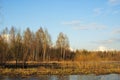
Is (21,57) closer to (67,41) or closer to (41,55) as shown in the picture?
(41,55)

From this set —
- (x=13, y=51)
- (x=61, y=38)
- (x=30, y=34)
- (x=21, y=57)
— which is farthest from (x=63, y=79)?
(x=61, y=38)

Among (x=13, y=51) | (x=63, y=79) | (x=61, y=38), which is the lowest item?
(x=63, y=79)

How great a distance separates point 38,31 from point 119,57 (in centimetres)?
2872

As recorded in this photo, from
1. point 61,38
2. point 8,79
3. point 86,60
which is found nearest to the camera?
point 8,79

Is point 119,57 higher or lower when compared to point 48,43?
lower

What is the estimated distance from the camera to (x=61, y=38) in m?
82.2

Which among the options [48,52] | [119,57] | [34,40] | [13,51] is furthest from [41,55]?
[13,51]

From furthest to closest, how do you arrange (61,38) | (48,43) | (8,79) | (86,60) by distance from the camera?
1. (61,38)
2. (48,43)
3. (86,60)
4. (8,79)

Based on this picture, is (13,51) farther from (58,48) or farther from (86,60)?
(58,48)

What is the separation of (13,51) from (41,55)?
106 ft

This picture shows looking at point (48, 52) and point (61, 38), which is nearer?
point (48, 52)

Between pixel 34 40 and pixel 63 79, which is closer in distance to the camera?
pixel 63 79

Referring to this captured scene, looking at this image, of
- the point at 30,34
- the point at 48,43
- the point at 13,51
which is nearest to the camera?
the point at 13,51

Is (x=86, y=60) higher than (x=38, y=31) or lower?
lower
